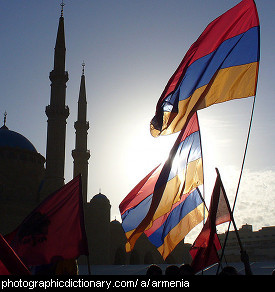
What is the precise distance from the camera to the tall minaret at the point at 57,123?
29547 millimetres

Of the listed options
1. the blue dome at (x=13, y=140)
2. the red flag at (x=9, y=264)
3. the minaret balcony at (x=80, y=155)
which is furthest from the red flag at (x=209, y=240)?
the minaret balcony at (x=80, y=155)

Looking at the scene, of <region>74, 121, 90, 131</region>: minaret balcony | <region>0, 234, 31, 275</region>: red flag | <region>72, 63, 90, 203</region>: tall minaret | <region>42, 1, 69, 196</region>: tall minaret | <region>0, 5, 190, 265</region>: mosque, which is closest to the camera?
<region>0, 234, 31, 275</region>: red flag

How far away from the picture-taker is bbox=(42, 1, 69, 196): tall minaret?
29.5m

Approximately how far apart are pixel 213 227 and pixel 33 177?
98.6 ft

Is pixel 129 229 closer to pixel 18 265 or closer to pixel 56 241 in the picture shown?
pixel 56 241

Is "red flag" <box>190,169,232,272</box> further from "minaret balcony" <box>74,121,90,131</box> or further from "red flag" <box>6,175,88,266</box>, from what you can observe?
"minaret balcony" <box>74,121,90,131</box>

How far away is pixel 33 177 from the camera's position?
3422cm

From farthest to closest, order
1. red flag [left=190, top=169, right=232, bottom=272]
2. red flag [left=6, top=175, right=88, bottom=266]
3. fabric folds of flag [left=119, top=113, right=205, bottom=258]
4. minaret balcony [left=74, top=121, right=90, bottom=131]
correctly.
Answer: minaret balcony [left=74, top=121, right=90, bottom=131], fabric folds of flag [left=119, top=113, right=205, bottom=258], red flag [left=190, top=169, right=232, bottom=272], red flag [left=6, top=175, right=88, bottom=266]

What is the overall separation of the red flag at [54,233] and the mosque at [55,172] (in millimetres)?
23733

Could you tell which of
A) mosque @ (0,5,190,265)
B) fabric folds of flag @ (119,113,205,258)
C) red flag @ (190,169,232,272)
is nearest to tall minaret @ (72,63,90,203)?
mosque @ (0,5,190,265)

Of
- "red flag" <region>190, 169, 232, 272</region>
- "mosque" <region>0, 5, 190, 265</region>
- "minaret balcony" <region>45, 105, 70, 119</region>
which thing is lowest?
"red flag" <region>190, 169, 232, 272</region>

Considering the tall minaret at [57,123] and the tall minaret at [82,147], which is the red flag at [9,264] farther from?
the tall minaret at [82,147]

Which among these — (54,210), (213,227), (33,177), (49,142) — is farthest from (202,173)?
(33,177)

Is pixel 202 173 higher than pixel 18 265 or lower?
higher
